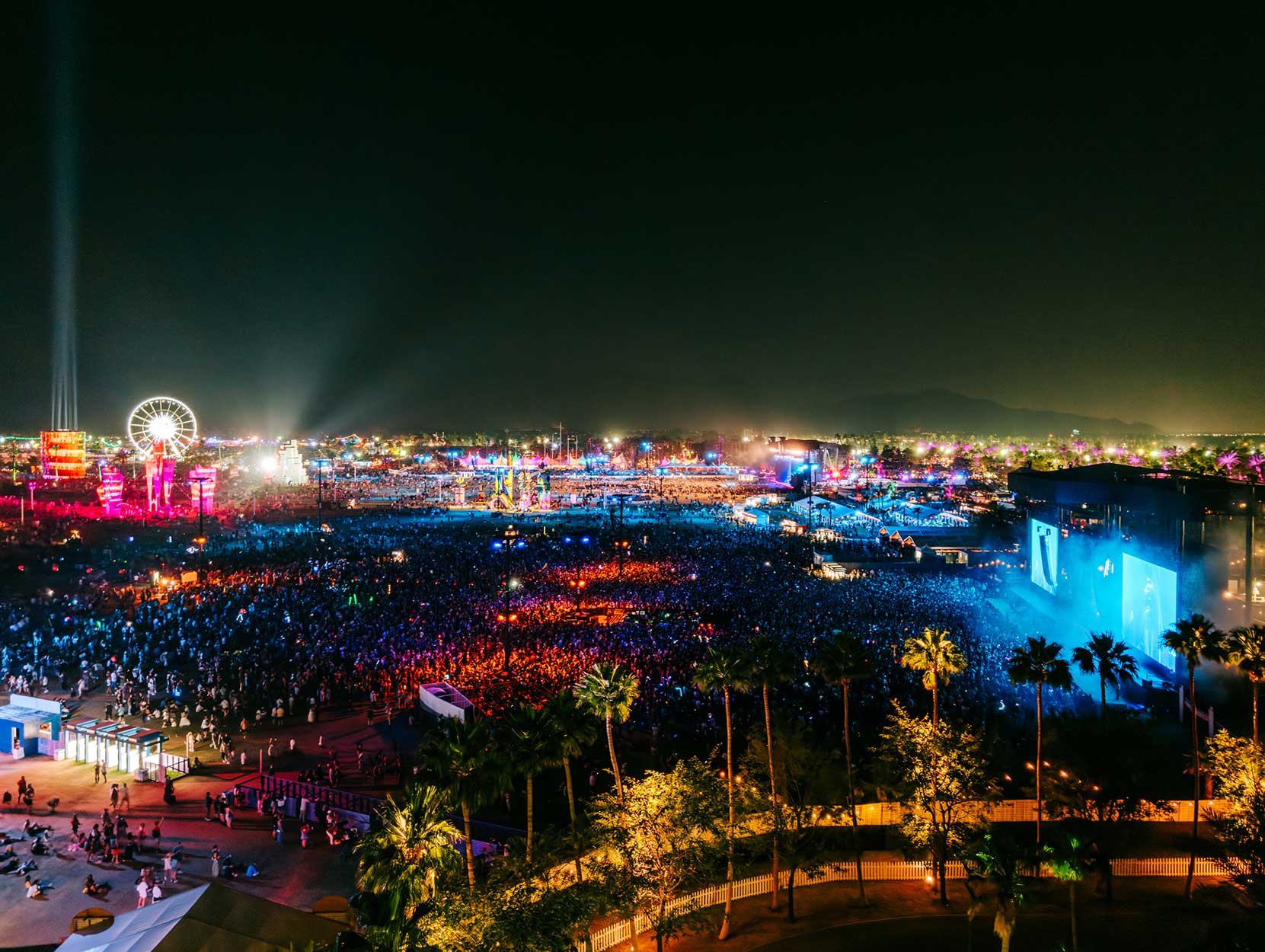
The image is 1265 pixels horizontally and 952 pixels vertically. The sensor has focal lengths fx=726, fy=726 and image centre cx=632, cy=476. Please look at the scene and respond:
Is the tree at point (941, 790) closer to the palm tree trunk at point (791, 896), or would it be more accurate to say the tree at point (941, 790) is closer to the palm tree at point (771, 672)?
the palm tree trunk at point (791, 896)

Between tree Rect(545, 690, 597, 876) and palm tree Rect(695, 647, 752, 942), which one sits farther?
palm tree Rect(695, 647, 752, 942)

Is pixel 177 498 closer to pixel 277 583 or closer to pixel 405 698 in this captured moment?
pixel 277 583

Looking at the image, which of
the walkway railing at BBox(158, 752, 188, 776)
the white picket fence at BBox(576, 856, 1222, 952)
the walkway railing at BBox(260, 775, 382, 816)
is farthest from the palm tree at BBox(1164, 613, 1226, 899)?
the walkway railing at BBox(158, 752, 188, 776)

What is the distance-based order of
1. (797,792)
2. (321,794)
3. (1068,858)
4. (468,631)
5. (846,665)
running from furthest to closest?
(468,631) → (321,794) → (797,792) → (846,665) → (1068,858)

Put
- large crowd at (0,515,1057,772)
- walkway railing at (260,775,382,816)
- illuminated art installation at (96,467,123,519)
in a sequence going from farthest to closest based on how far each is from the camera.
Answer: illuminated art installation at (96,467,123,519) → large crowd at (0,515,1057,772) → walkway railing at (260,775,382,816)

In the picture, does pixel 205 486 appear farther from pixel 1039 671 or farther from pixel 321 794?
pixel 1039 671

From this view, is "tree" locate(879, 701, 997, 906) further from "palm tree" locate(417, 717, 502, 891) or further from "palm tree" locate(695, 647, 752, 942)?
"palm tree" locate(417, 717, 502, 891)

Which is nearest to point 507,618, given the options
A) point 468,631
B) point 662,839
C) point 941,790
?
point 468,631
